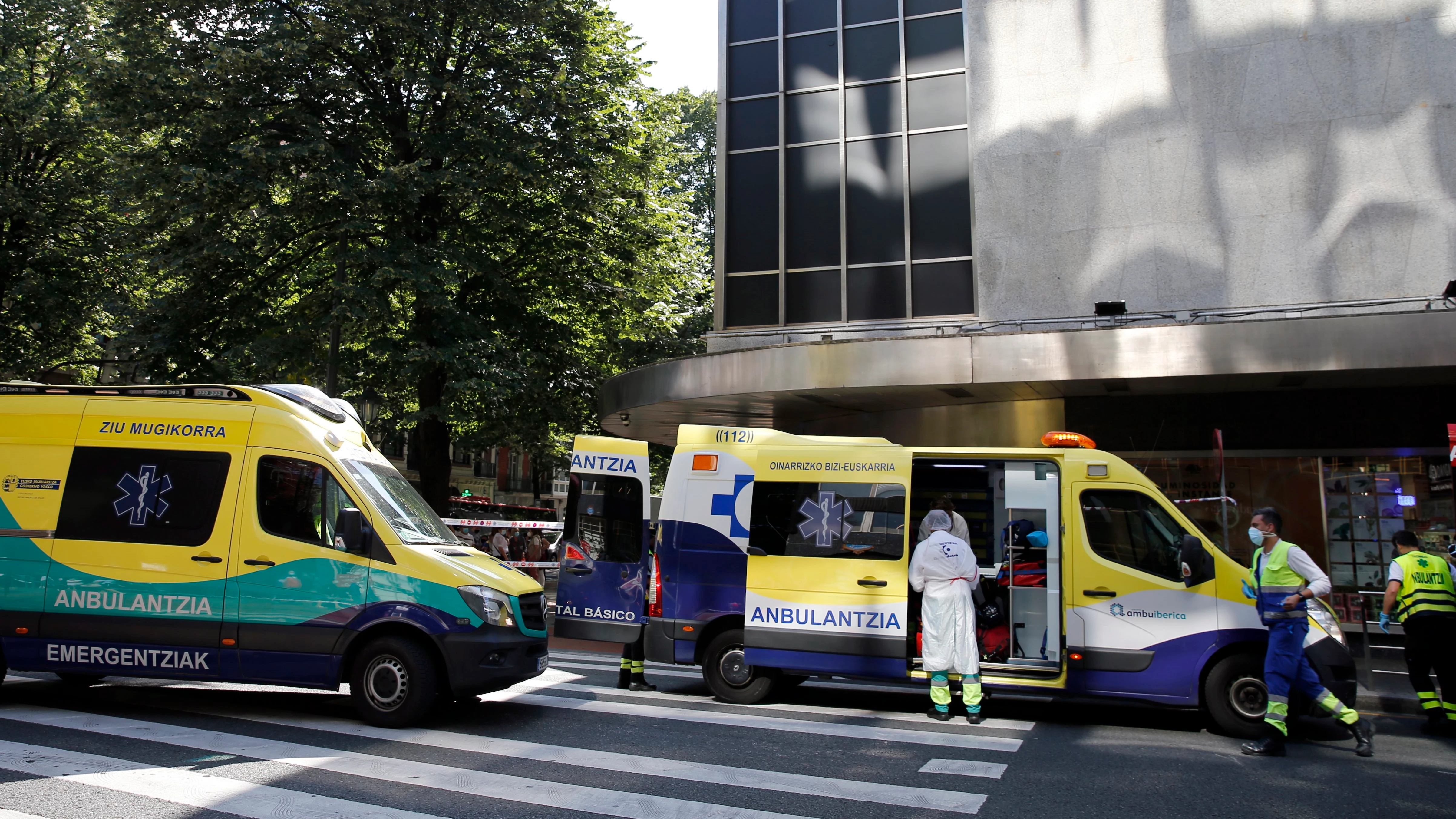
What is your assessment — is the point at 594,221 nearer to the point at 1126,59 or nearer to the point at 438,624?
the point at 1126,59

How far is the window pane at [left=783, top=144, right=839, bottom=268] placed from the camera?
64.4 feet

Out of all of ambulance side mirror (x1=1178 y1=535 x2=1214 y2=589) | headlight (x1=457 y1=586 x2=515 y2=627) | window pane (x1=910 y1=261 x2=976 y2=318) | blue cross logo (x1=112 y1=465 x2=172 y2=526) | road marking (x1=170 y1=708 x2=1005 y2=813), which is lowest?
road marking (x1=170 y1=708 x2=1005 y2=813)

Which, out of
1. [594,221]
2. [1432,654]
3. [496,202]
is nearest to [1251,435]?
[1432,654]

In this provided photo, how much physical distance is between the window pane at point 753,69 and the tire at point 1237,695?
15.3 meters

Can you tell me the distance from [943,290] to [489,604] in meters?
13.1

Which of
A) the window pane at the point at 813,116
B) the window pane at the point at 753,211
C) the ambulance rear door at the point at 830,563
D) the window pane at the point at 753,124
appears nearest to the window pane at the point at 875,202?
the window pane at the point at 813,116

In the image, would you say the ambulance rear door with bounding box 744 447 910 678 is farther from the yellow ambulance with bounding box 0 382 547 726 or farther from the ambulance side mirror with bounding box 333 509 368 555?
the ambulance side mirror with bounding box 333 509 368 555

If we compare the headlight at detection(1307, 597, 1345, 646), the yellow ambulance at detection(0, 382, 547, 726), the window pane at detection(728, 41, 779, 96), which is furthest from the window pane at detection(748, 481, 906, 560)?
the window pane at detection(728, 41, 779, 96)

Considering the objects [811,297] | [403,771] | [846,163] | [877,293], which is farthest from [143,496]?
[846,163]

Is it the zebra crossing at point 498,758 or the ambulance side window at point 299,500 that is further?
the ambulance side window at point 299,500

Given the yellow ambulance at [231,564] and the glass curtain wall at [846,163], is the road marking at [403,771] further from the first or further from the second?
the glass curtain wall at [846,163]

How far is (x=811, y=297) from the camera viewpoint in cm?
1961

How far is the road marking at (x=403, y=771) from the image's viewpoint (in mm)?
5332

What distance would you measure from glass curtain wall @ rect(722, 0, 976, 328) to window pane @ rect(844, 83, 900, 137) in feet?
0.08
